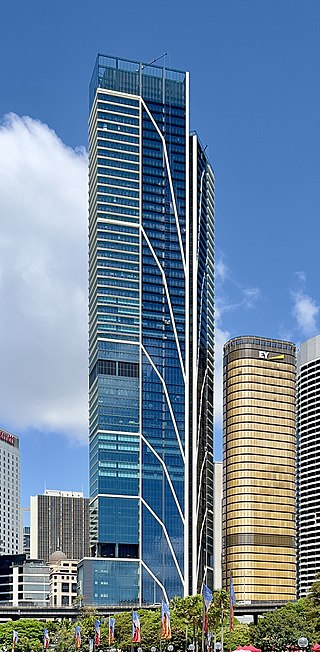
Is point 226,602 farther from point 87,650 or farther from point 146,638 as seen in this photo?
point 87,650

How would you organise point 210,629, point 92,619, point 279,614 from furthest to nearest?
point 92,619 < point 279,614 < point 210,629

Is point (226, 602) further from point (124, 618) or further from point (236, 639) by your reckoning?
point (124, 618)

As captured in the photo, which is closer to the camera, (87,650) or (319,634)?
(319,634)

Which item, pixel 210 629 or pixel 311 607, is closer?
pixel 311 607

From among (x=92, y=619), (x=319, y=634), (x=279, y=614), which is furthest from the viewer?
(x=92, y=619)

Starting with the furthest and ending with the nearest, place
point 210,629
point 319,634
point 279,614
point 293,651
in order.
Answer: point 279,614 < point 293,651 < point 210,629 < point 319,634

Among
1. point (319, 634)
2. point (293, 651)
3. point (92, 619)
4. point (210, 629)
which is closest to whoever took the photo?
point (319, 634)

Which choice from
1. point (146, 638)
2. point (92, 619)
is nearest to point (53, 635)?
point (92, 619)

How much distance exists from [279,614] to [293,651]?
43.2 feet

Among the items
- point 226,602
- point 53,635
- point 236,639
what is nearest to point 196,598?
point 226,602

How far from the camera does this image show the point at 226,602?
154m

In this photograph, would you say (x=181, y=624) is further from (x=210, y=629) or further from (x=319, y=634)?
(x=319, y=634)

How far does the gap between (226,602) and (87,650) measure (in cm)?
3584

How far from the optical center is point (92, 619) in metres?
190
